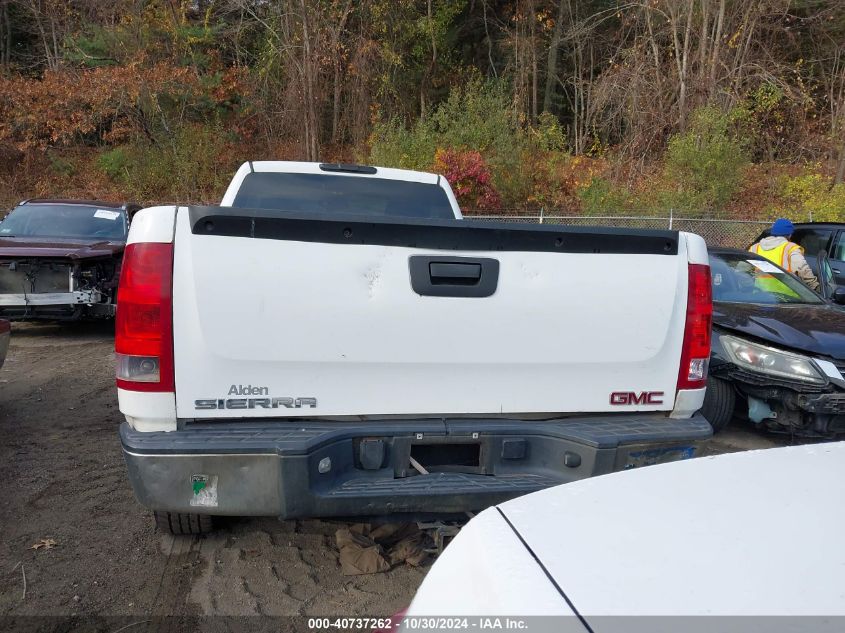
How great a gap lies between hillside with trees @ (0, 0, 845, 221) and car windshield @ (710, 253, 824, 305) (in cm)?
1132

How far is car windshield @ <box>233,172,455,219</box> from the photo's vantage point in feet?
15.7

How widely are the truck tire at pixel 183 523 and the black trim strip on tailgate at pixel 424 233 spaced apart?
150cm

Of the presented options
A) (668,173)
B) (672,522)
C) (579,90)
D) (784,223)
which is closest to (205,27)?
(579,90)

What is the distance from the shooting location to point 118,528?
3.65 meters

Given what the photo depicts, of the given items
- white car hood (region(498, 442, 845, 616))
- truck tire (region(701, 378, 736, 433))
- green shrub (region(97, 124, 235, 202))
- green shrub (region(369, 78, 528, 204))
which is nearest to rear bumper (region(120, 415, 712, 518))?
white car hood (region(498, 442, 845, 616))

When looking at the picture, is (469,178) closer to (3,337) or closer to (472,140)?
(472,140)

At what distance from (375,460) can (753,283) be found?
17.2 ft

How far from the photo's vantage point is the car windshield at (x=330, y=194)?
4.79 m

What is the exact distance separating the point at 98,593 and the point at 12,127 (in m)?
25.7

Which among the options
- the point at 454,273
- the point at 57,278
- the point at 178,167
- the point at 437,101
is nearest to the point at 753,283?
the point at 454,273

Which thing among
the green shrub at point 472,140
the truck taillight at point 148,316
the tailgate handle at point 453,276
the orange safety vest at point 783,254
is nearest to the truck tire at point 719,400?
the orange safety vest at point 783,254

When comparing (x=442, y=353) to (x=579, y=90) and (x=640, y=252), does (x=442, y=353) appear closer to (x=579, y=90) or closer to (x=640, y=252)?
(x=640, y=252)

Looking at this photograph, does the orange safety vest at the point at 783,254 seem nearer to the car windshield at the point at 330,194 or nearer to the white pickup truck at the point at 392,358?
the car windshield at the point at 330,194

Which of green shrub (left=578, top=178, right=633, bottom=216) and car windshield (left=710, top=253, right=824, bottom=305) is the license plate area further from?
green shrub (left=578, top=178, right=633, bottom=216)
